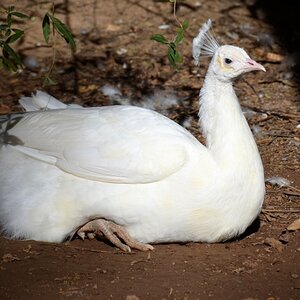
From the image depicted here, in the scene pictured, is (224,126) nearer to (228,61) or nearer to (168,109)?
(228,61)

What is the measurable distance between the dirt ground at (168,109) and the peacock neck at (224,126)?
1.80 feet

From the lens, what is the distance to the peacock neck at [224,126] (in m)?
4.52

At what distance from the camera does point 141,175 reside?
4375 millimetres

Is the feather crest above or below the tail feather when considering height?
above

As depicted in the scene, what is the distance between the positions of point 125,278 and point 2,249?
814 mm

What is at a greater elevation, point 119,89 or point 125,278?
point 125,278

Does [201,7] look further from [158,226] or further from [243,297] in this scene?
[243,297]

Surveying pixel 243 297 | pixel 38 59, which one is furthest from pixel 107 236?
pixel 38 59

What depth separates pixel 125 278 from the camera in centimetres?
404

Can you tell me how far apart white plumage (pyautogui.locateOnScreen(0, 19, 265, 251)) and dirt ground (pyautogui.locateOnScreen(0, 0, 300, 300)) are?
149 mm

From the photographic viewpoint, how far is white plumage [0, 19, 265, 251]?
438 centimetres

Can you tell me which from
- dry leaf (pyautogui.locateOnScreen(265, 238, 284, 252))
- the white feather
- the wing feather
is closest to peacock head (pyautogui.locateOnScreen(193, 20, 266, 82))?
the wing feather

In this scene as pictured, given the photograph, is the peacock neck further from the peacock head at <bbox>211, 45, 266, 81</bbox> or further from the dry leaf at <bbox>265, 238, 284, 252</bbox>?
the dry leaf at <bbox>265, 238, 284, 252</bbox>

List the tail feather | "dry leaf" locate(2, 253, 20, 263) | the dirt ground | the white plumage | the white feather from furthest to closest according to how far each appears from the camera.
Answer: the white feather
the tail feather
the white plumage
"dry leaf" locate(2, 253, 20, 263)
the dirt ground
